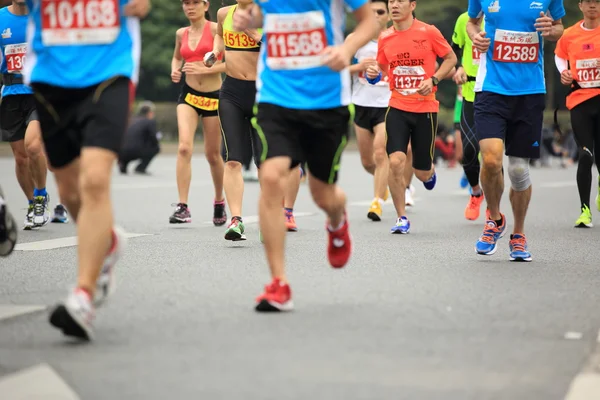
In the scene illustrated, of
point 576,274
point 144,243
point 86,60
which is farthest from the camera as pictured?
point 144,243

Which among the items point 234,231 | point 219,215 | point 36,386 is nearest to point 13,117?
point 219,215

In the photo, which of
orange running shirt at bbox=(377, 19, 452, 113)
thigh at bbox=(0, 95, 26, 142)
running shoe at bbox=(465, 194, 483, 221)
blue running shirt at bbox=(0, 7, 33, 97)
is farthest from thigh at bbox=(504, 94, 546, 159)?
thigh at bbox=(0, 95, 26, 142)

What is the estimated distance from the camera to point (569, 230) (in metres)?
11.9

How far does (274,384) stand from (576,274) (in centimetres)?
408

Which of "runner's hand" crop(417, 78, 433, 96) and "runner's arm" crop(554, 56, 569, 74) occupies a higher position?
"runner's arm" crop(554, 56, 569, 74)

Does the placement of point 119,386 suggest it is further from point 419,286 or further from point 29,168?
point 29,168

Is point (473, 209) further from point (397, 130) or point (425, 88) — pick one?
point (425, 88)

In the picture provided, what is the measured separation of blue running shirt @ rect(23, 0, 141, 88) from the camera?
5.83 metres

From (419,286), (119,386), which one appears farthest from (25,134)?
(119,386)

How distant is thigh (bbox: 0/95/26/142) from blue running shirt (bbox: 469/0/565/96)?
501cm

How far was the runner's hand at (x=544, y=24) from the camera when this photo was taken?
28.5 ft

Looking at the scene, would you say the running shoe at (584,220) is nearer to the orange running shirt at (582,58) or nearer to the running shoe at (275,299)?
the orange running shirt at (582,58)

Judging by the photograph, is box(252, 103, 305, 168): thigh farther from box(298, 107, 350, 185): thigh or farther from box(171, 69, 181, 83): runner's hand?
box(171, 69, 181, 83): runner's hand

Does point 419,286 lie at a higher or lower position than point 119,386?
lower
